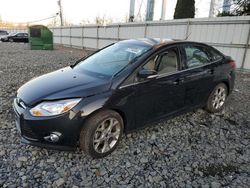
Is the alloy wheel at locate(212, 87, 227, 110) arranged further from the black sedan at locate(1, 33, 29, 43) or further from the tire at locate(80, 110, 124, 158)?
the black sedan at locate(1, 33, 29, 43)

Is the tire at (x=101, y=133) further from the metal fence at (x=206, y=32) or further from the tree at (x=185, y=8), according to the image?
the tree at (x=185, y=8)

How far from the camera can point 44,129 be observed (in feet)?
8.30

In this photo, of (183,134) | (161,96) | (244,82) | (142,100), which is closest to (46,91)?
(142,100)

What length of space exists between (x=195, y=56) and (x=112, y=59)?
1488 millimetres

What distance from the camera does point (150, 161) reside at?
2.85 m

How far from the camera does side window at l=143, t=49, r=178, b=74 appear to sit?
3.20 metres

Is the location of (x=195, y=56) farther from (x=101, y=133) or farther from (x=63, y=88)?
(x=63, y=88)

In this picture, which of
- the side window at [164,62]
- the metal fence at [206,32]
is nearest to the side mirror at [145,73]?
the side window at [164,62]

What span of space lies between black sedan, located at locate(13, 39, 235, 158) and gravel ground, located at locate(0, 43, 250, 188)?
27 cm

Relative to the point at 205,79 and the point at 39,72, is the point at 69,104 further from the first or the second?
the point at 39,72

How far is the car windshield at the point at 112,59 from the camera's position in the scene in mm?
3183

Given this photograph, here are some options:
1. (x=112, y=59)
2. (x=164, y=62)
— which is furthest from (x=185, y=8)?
(x=112, y=59)

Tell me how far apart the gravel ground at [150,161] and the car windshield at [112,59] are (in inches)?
43.0

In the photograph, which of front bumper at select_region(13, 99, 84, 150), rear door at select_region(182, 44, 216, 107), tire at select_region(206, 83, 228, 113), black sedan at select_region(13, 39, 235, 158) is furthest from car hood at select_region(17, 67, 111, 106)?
tire at select_region(206, 83, 228, 113)
